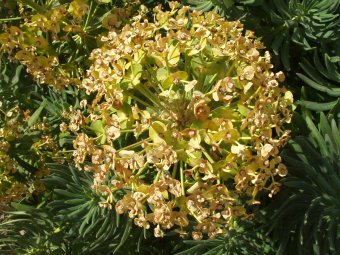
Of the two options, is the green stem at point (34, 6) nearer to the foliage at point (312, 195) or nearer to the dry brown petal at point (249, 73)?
the dry brown petal at point (249, 73)

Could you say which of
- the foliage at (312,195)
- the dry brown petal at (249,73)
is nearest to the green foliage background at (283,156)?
the foliage at (312,195)

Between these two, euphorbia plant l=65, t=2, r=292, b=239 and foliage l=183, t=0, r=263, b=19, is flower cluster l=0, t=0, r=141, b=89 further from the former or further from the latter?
euphorbia plant l=65, t=2, r=292, b=239

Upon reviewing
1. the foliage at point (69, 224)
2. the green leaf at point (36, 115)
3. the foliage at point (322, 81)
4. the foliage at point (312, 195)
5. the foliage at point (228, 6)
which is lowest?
the foliage at point (69, 224)

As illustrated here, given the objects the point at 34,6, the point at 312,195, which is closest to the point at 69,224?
the point at 34,6

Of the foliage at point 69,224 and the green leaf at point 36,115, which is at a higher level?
the green leaf at point 36,115

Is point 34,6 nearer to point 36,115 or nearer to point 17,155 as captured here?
point 36,115

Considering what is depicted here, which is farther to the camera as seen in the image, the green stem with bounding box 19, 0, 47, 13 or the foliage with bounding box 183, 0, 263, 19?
the green stem with bounding box 19, 0, 47, 13

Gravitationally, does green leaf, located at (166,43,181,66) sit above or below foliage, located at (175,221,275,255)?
above

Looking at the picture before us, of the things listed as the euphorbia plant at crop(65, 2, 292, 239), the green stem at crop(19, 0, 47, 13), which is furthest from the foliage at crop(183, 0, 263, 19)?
the green stem at crop(19, 0, 47, 13)

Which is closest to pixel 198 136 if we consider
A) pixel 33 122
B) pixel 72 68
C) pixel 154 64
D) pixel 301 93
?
pixel 154 64
